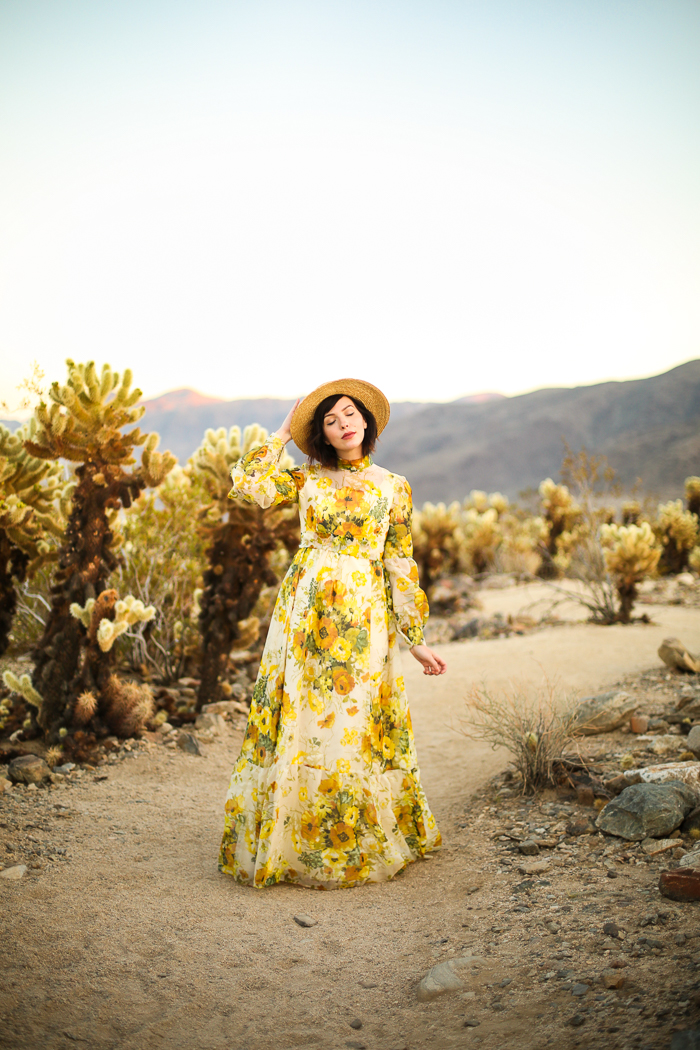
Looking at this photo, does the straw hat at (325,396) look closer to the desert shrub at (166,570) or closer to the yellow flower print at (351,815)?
the yellow flower print at (351,815)

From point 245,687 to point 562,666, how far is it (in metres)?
2.70

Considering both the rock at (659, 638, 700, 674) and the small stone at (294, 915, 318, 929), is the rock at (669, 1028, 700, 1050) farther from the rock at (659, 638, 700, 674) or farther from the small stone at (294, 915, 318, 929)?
the rock at (659, 638, 700, 674)

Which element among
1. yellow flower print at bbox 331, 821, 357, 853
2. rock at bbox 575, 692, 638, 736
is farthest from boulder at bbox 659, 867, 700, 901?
rock at bbox 575, 692, 638, 736

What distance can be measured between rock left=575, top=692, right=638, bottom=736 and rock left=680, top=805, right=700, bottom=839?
3.52 feet

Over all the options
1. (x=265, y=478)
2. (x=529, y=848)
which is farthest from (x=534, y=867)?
(x=265, y=478)

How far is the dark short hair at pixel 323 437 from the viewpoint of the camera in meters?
2.82

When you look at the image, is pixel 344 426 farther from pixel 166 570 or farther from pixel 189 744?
pixel 166 570

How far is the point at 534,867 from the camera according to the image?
2553mm

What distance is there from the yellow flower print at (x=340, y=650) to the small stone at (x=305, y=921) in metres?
0.89

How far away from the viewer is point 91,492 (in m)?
4.04

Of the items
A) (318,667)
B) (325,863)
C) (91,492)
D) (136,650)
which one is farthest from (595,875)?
(136,650)

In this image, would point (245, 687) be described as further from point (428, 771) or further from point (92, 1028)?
point (92, 1028)

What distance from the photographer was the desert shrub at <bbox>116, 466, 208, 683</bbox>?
532 cm

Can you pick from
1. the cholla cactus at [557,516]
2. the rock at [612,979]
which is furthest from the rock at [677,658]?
the cholla cactus at [557,516]
